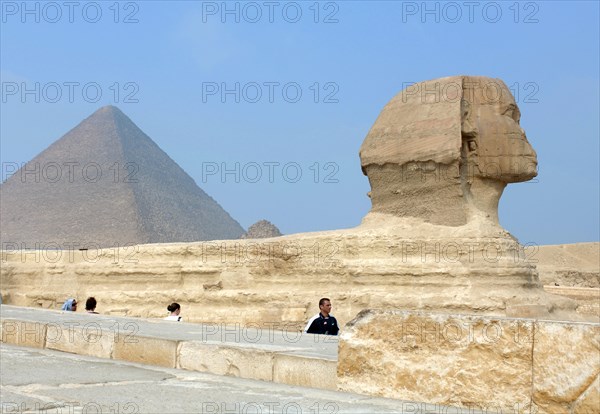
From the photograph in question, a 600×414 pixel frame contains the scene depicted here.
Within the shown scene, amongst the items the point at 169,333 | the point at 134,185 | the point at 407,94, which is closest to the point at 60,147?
the point at 134,185

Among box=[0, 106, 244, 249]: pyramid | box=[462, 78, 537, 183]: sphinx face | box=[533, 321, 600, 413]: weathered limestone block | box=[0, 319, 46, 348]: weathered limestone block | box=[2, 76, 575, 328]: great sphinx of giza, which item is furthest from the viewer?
box=[0, 106, 244, 249]: pyramid

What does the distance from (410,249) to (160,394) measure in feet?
23.5

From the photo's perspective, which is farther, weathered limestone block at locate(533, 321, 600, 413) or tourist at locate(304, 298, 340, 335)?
tourist at locate(304, 298, 340, 335)

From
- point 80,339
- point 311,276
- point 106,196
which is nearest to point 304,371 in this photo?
point 80,339

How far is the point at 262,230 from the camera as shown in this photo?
26.4 m

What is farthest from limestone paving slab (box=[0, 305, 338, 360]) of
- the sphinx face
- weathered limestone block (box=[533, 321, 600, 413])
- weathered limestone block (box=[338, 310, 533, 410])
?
the sphinx face

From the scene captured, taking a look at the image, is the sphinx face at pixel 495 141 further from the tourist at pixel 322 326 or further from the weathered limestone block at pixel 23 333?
the weathered limestone block at pixel 23 333

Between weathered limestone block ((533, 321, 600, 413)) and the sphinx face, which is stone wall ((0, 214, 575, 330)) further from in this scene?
weathered limestone block ((533, 321, 600, 413))

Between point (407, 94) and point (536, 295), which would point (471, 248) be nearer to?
point (536, 295)

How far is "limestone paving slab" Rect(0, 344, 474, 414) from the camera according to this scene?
10.2 feet

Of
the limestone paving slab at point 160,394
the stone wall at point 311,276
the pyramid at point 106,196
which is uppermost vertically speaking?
the pyramid at point 106,196

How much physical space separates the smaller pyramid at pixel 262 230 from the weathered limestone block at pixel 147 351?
21207 millimetres

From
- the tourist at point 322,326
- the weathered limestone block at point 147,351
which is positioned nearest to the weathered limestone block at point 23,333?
the weathered limestone block at point 147,351

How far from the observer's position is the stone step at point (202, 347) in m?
3.93
